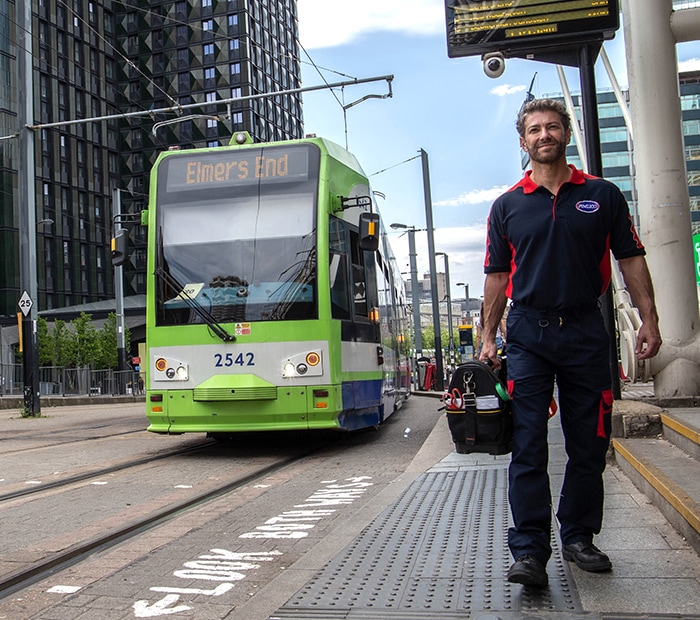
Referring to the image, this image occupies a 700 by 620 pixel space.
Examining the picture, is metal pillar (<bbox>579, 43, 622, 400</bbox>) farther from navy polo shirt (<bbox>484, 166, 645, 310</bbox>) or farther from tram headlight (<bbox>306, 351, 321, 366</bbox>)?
navy polo shirt (<bbox>484, 166, 645, 310</bbox>)

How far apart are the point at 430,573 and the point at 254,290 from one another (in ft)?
19.5

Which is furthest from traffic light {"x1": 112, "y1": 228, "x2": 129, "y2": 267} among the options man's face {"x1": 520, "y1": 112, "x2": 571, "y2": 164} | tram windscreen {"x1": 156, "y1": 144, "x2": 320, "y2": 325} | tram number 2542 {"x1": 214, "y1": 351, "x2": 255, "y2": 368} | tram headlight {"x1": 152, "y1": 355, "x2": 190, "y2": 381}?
man's face {"x1": 520, "y1": 112, "x2": 571, "y2": 164}

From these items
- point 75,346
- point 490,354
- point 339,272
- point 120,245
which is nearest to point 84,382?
point 75,346

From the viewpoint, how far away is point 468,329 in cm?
4738

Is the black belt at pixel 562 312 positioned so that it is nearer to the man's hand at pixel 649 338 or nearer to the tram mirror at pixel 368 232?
the man's hand at pixel 649 338

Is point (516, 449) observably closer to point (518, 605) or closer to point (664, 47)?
point (518, 605)

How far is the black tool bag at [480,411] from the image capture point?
3576 millimetres

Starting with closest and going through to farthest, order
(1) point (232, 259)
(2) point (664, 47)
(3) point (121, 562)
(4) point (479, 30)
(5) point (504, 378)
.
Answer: (5) point (504, 378) < (3) point (121, 562) < (2) point (664, 47) < (4) point (479, 30) < (1) point (232, 259)

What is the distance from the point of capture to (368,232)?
31.2 ft

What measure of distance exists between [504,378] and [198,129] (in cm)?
7713

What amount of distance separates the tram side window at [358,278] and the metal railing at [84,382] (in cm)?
2453

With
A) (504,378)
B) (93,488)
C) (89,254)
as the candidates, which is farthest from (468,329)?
(504,378)

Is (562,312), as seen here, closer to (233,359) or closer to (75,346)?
(233,359)

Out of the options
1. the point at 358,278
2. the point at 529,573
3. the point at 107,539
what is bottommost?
the point at 107,539
